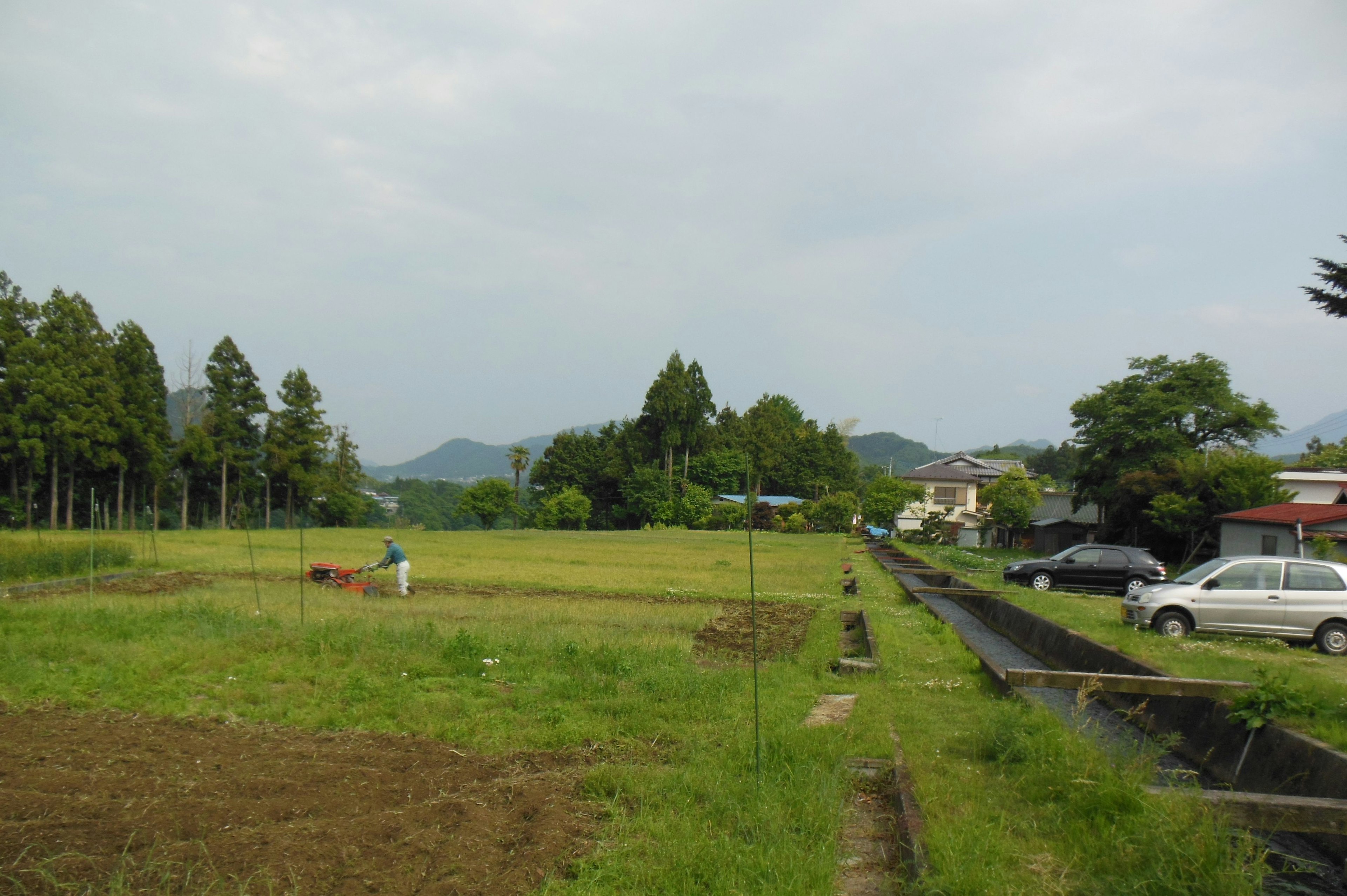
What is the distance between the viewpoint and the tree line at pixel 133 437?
45.4m

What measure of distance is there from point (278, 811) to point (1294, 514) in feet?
111

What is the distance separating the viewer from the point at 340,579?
19250 mm

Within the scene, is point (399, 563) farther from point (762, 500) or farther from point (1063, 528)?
point (762, 500)

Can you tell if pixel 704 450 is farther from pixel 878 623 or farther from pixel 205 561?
pixel 878 623

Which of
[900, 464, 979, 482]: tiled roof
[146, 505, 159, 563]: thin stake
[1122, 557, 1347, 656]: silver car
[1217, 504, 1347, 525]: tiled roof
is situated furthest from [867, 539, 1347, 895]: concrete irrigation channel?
[900, 464, 979, 482]: tiled roof

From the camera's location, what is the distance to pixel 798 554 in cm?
4528

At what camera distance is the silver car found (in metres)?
13.0

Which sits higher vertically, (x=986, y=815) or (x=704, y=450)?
(x=704, y=450)

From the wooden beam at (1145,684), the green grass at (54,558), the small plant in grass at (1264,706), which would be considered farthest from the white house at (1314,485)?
the green grass at (54,558)

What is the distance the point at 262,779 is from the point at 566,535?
194 ft

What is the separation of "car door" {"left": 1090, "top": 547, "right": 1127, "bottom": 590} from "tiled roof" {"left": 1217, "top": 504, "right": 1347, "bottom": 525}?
7.06 m

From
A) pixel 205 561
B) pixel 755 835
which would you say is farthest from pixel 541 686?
pixel 205 561

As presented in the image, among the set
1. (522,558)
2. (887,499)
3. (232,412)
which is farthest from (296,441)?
(887,499)

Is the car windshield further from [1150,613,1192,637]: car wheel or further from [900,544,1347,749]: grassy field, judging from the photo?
[900,544,1347,749]: grassy field
